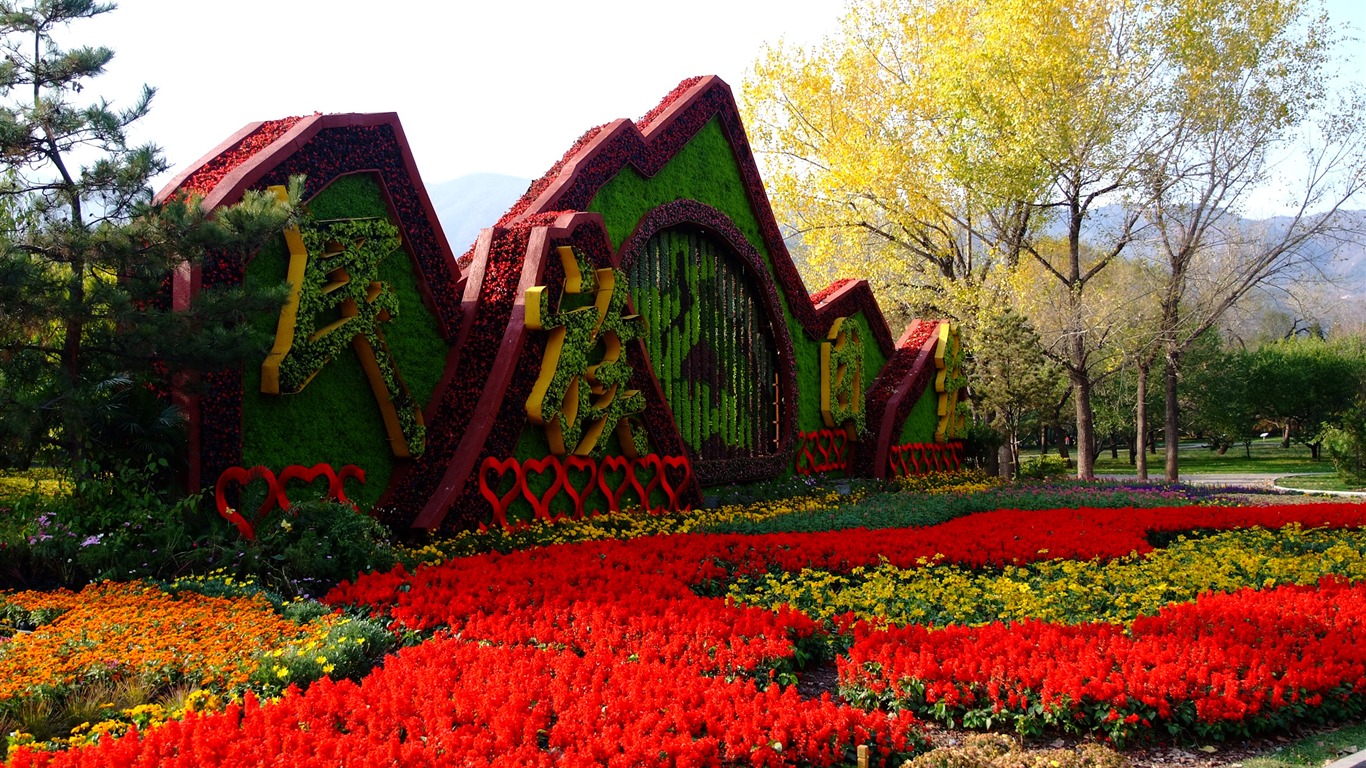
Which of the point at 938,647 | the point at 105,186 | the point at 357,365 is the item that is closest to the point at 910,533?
the point at 938,647

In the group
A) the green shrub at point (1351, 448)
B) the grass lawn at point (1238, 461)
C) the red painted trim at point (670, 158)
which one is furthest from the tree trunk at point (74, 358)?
the grass lawn at point (1238, 461)

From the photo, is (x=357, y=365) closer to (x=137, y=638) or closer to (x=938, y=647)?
(x=137, y=638)

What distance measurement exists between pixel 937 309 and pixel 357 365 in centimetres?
1797

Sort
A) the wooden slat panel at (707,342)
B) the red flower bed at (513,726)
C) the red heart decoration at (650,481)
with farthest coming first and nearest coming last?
the wooden slat panel at (707,342), the red heart decoration at (650,481), the red flower bed at (513,726)

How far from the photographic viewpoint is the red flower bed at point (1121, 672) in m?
4.55

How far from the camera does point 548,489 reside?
34.7 ft

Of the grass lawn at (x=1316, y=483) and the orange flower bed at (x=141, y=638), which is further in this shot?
the grass lawn at (x=1316, y=483)

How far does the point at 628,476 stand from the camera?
11.8 meters

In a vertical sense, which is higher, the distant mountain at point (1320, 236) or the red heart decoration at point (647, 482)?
the distant mountain at point (1320, 236)

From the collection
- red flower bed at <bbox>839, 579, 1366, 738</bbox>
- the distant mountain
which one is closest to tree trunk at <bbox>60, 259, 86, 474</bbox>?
red flower bed at <bbox>839, 579, 1366, 738</bbox>

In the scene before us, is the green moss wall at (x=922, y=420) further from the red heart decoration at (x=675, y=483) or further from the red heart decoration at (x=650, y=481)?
the red heart decoration at (x=650, y=481)

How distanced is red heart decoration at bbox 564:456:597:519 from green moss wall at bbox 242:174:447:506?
5.75 ft

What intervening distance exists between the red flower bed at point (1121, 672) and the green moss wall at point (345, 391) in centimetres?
524

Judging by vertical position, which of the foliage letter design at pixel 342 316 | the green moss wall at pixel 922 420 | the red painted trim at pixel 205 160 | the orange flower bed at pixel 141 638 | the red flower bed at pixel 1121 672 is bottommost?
the red flower bed at pixel 1121 672
